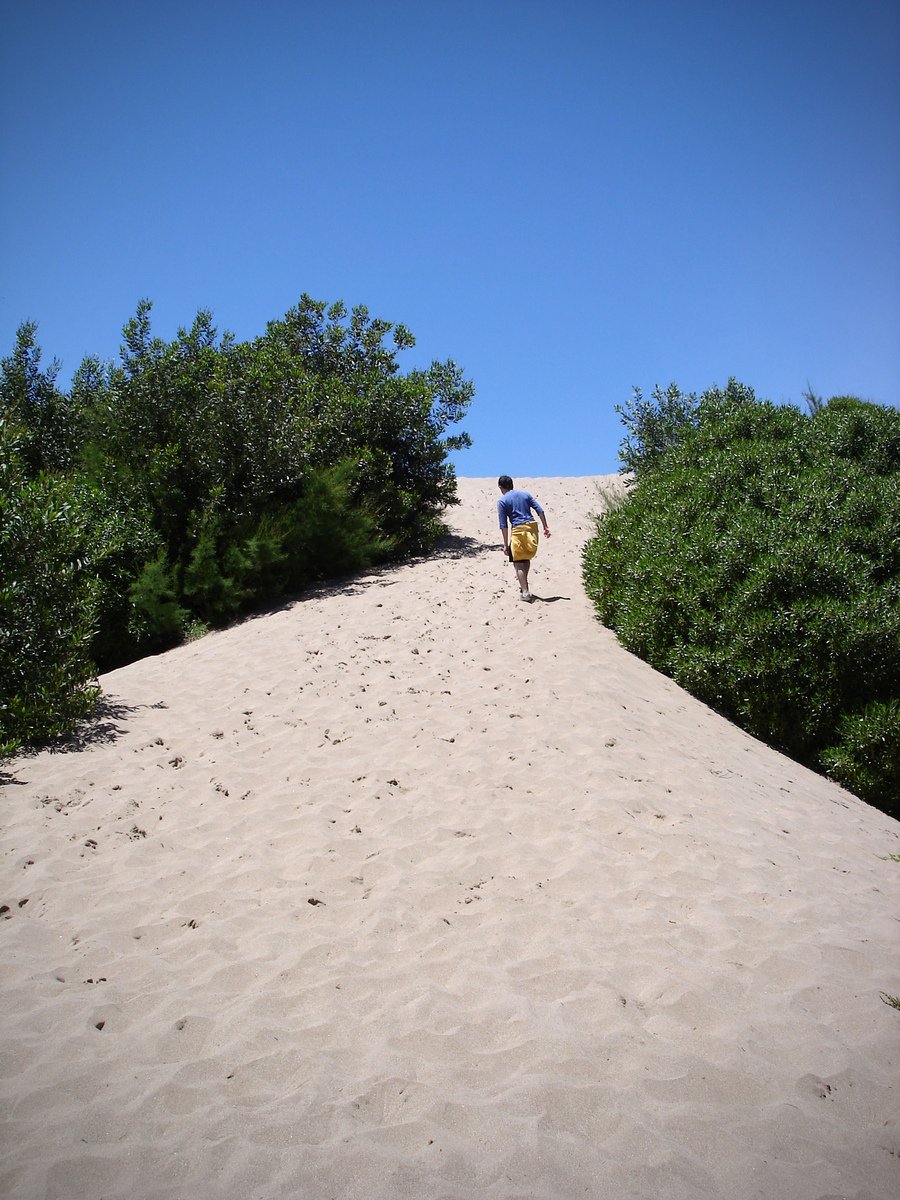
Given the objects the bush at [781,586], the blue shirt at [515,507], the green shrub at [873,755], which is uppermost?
the blue shirt at [515,507]

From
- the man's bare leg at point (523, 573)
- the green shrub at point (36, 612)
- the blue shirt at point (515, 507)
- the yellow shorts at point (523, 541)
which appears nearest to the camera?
the green shrub at point (36, 612)

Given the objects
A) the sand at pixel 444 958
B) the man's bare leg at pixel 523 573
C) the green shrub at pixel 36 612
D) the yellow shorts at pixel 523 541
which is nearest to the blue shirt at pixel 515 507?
the yellow shorts at pixel 523 541

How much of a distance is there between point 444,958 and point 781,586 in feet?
19.5

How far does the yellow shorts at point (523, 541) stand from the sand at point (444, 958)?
A: 3.29m

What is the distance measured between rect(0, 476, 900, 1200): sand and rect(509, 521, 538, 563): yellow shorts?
3.29 meters

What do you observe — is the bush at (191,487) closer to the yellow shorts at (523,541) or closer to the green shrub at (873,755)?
the yellow shorts at (523,541)

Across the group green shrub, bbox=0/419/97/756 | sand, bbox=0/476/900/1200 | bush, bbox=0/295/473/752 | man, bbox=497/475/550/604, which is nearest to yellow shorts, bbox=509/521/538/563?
man, bbox=497/475/550/604

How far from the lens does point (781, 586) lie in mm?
8023

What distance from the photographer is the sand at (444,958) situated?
8.62 feet

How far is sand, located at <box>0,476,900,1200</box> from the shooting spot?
263cm

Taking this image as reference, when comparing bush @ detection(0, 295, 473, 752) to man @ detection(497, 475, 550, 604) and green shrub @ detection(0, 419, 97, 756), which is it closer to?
green shrub @ detection(0, 419, 97, 756)

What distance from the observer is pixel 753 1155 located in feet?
8.59

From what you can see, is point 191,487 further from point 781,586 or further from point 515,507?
point 781,586

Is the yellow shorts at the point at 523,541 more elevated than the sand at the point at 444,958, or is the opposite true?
the yellow shorts at the point at 523,541
